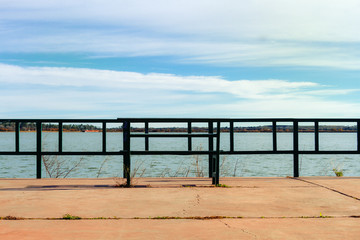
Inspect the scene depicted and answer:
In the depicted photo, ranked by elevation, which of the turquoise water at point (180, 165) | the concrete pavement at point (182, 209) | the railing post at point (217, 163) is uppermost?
the railing post at point (217, 163)

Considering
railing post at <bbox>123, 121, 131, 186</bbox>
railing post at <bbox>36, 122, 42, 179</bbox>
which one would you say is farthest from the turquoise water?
railing post at <bbox>36, 122, 42, 179</bbox>

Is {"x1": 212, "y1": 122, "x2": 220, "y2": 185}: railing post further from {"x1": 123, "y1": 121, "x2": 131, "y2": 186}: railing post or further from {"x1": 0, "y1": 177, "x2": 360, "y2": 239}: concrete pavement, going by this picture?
{"x1": 123, "y1": 121, "x2": 131, "y2": 186}: railing post

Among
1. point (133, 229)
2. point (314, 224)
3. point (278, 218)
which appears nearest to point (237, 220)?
point (278, 218)

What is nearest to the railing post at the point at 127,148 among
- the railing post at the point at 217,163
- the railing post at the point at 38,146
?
the railing post at the point at 217,163

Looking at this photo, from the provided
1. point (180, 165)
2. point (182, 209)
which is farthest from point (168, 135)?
point (180, 165)

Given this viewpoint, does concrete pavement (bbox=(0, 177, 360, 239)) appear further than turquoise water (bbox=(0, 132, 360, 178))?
No

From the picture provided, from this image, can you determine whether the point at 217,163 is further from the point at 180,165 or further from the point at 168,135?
the point at 180,165

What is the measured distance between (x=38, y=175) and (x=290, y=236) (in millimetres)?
6495

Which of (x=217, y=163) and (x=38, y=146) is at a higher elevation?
(x=38, y=146)

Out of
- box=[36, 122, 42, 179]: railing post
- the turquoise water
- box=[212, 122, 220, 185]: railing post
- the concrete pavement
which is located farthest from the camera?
the turquoise water

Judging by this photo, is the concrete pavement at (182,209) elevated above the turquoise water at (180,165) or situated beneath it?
elevated above

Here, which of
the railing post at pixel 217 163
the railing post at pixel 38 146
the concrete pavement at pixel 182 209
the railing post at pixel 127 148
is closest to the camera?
the concrete pavement at pixel 182 209

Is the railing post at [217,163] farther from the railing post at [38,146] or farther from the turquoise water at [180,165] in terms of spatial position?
the railing post at [38,146]

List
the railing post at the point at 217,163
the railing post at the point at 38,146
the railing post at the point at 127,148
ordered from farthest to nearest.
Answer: the railing post at the point at 38,146
the railing post at the point at 217,163
the railing post at the point at 127,148
